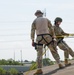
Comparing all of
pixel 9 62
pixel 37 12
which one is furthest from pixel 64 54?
pixel 9 62

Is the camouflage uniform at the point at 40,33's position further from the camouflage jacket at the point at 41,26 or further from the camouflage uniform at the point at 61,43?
the camouflage uniform at the point at 61,43

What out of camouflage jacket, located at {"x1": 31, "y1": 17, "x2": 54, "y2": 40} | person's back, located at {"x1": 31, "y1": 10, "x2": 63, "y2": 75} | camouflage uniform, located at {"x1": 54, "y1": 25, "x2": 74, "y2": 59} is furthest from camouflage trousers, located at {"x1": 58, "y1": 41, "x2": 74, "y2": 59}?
camouflage jacket, located at {"x1": 31, "y1": 17, "x2": 54, "y2": 40}

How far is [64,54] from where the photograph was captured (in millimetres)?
13336

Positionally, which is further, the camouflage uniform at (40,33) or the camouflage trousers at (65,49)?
the camouflage trousers at (65,49)

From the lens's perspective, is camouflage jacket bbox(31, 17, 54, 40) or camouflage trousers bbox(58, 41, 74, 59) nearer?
camouflage jacket bbox(31, 17, 54, 40)

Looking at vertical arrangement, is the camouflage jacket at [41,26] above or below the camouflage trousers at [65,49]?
above

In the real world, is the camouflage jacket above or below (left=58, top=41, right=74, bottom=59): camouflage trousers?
above

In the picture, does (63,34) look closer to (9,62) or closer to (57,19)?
(57,19)

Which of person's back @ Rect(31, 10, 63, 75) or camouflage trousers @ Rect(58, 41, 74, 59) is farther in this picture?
camouflage trousers @ Rect(58, 41, 74, 59)

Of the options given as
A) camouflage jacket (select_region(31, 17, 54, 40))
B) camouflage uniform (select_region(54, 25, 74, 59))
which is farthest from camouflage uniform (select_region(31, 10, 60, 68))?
camouflage uniform (select_region(54, 25, 74, 59))

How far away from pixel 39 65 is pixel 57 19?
5.87 feet

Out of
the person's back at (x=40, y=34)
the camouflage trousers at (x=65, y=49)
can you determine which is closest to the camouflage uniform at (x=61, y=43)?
the camouflage trousers at (x=65, y=49)

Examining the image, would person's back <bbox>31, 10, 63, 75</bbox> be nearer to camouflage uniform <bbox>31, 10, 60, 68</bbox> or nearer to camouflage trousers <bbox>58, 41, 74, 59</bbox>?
camouflage uniform <bbox>31, 10, 60, 68</bbox>

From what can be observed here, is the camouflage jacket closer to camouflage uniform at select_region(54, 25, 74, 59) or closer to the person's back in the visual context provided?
the person's back
